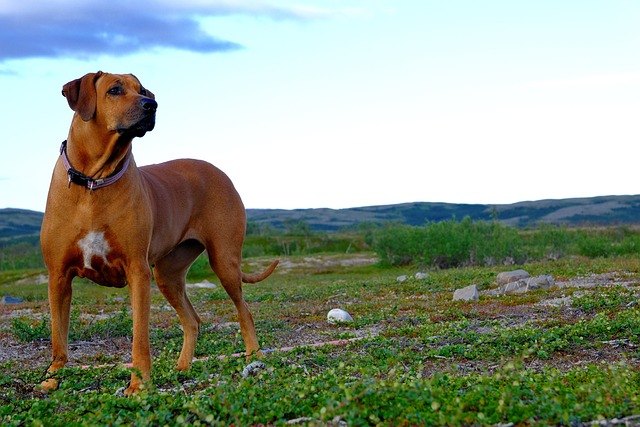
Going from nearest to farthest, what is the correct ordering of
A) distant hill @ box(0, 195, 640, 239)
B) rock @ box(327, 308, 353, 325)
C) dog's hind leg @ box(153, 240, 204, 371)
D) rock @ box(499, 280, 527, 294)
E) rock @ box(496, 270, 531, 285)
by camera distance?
dog's hind leg @ box(153, 240, 204, 371) → rock @ box(327, 308, 353, 325) → rock @ box(499, 280, 527, 294) → rock @ box(496, 270, 531, 285) → distant hill @ box(0, 195, 640, 239)

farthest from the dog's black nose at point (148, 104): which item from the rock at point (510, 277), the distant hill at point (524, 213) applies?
the distant hill at point (524, 213)

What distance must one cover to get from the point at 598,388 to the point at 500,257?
30.3 meters

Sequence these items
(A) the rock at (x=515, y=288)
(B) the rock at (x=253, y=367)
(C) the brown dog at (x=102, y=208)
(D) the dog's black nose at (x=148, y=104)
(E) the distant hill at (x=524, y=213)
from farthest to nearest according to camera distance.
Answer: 1. (E) the distant hill at (x=524, y=213)
2. (A) the rock at (x=515, y=288)
3. (B) the rock at (x=253, y=367)
4. (C) the brown dog at (x=102, y=208)
5. (D) the dog's black nose at (x=148, y=104)

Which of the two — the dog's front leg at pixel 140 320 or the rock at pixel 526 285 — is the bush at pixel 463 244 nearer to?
the rock at pixel 526 285

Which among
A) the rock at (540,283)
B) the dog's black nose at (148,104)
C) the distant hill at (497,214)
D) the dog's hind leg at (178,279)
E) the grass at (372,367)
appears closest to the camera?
the grass at (372,367)

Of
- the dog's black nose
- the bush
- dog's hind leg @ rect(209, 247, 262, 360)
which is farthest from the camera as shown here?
the bush

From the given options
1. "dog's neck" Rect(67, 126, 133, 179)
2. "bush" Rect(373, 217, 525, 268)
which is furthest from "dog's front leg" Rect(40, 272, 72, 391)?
"bush" Rect(373, 217, 525, 268)

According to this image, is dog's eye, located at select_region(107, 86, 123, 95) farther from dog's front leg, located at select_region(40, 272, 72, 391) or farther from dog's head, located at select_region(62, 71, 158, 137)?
dog's front leg, located at select_region(40, 272, 72, 391)

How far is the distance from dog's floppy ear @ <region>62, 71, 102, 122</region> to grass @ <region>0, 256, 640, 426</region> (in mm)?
2467

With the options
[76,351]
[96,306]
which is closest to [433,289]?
[96,306]

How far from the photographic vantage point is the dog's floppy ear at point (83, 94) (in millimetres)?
7227

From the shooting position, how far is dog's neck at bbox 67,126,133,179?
7.21m

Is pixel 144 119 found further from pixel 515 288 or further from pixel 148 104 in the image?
pixel 515 288

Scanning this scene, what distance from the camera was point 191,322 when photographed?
30.4ft
